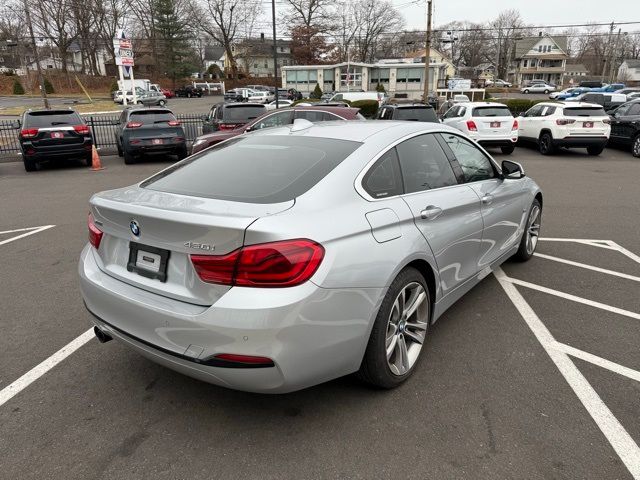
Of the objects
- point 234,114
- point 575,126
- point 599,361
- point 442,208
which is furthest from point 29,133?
point 575,126

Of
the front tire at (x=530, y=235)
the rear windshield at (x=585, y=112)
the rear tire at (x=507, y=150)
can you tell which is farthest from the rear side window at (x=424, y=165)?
the rear windshield at (x=585, y=112)

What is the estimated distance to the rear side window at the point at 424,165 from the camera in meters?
3.17

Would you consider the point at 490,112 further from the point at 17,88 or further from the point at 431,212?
the point at 17,88

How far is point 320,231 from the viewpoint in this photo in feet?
7.61

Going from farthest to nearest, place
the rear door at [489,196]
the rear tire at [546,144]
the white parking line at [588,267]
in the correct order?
the rear tire at [546,144]
the white parking line at [588,267]
the rear door at [489,196]

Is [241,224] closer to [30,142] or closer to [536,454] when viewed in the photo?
[536,454]

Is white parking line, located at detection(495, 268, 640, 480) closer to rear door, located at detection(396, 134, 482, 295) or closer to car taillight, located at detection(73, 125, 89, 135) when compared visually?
rear door, located at detection(396, 134, 482, 295)

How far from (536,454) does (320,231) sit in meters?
1.58

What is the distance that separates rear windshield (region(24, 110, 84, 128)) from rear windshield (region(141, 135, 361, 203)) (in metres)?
11.0

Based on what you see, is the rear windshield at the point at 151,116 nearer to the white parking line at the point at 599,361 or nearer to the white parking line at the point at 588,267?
the white parking line at the point at 588,267

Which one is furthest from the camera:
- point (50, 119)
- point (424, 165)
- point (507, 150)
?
point (507, 150)

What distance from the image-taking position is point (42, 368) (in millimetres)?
3238

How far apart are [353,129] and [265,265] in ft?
5.29

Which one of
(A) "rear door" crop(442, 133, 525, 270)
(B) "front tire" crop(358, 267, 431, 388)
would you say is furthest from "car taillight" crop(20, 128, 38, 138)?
(B) "front tire" crop(358, 267, 431, 388)
